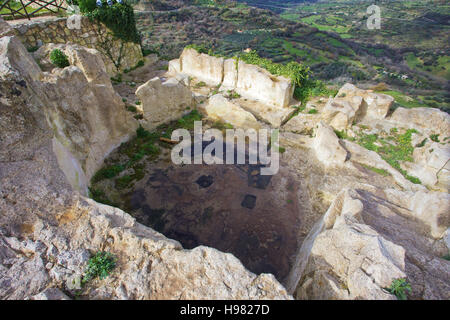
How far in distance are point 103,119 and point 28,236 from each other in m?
6.59

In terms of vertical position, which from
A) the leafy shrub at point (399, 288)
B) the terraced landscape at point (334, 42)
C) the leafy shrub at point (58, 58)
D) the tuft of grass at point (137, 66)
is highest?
the leafy shrub at point (58, 58)

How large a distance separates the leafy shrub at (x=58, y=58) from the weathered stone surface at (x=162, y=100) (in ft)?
12.2

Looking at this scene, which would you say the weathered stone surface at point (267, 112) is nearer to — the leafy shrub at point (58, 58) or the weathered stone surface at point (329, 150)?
the weathered stone surface at point (329, 150)

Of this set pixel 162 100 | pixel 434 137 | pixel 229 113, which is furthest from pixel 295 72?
pixel 162 100

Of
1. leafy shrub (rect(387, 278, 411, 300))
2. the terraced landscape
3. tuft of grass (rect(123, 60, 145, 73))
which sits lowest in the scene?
the terraced landscape

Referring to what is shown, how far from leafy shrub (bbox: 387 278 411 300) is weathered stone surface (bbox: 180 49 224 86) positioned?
1660 centimetres

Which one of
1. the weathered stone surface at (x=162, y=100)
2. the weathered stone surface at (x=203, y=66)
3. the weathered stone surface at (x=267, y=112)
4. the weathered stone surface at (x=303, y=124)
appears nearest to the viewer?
the weathered stone surface at (x=162, y=100)

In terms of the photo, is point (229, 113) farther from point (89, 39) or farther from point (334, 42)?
point (334, 42)

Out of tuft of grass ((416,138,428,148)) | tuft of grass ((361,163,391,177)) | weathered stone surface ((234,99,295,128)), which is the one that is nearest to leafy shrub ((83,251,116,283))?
tuft of grass ((361,163,391,177))

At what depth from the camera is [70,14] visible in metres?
16.0

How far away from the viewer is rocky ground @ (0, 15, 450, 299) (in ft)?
14.9

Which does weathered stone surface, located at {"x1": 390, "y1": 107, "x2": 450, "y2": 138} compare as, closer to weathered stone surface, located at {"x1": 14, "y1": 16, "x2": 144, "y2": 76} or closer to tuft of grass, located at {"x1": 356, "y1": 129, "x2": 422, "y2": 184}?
Answer: tuft of grass, located at {"x1": 356, "y1": 129, "x2": 422, "y2": 184}

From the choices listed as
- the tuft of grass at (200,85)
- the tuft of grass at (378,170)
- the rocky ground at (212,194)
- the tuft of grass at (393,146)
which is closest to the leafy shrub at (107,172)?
the rocky ground at (212,194)

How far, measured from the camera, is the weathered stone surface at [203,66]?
18.0 m
